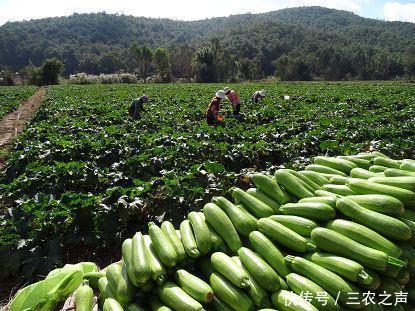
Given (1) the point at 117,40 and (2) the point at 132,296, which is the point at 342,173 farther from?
(1) the point at 117,40

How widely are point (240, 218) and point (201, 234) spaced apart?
1.37 feet

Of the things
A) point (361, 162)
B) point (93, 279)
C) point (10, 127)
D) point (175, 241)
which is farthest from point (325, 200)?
point (10, 127)

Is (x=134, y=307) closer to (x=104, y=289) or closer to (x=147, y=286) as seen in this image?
(x=147, y=286)

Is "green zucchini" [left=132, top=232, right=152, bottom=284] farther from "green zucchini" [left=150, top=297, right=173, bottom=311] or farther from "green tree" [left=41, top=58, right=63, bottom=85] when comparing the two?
"green tree" [left=41, top=58, right=63, bottom=85]

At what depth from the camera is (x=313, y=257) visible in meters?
2.88

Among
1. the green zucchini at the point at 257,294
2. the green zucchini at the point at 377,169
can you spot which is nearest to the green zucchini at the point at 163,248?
the green zucchini at the point at 257,294

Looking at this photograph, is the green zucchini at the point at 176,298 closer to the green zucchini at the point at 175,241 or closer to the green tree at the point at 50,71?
the green zucchini at the point at 175,241

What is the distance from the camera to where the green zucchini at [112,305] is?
250cm

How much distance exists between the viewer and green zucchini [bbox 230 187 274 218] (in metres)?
3.38

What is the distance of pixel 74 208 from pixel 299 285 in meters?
4.33

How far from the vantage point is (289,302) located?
2.43 meters

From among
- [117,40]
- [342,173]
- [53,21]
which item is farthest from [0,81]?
[53,21]

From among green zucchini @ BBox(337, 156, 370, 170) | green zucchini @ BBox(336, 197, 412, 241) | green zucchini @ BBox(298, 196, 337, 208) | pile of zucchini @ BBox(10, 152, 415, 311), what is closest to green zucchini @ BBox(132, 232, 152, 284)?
pile of zucchini @ BBox(10, 152, 415, 311)

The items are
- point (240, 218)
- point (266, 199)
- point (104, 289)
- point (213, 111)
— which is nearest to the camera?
point (104, 289)
